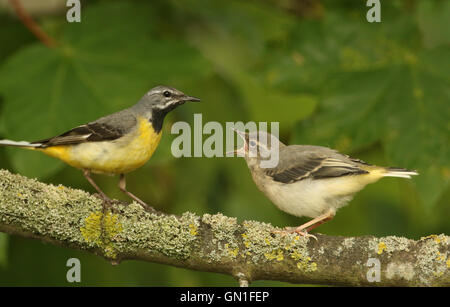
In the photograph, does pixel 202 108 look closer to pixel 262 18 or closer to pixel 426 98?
pixel 262 18

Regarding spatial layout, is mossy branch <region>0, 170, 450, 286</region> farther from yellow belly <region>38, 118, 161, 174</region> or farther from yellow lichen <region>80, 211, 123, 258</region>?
yellow belly <region>38, 118, 161, 174</region>

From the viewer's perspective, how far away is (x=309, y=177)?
4.87m

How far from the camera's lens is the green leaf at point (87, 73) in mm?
5801

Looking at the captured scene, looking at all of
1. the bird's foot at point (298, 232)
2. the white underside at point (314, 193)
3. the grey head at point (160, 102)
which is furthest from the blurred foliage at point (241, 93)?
the bird's foot at point (298, 232)

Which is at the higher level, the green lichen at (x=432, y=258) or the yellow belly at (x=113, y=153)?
the yellow belly at (x=113, y=153)

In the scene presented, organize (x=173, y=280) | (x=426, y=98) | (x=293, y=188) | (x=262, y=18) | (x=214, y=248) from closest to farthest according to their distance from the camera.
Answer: (x=214, y=248)
(x=293, y=188)
(x=426, y=98)
(x=173, y=280)
(x=262, y=18)

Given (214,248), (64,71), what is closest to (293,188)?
(214,248)

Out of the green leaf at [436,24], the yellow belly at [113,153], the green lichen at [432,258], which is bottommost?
the green lichen at [432,258]

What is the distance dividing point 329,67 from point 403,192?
5.79ft

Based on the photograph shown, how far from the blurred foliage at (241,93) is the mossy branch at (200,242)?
1.17 meters

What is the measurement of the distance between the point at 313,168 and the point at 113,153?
1.56m

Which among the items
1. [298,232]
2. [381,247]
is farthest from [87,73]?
[381,247]

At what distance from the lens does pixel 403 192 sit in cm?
709

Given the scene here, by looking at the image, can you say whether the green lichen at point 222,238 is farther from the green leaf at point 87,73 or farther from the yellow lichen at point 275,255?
the green leaf at point 87,73
